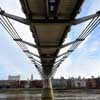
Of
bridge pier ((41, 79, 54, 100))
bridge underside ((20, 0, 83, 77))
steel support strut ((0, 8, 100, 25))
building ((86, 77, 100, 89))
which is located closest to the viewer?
bridge underside ((20, 0, 83, 77))

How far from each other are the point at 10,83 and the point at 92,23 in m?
82.1

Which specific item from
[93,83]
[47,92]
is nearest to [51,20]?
[47,92]

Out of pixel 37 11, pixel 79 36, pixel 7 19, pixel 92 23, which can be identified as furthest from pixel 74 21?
pixel 7 19

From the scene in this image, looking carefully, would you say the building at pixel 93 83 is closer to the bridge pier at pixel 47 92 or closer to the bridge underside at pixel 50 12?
the bridge pier at pixel 47 92

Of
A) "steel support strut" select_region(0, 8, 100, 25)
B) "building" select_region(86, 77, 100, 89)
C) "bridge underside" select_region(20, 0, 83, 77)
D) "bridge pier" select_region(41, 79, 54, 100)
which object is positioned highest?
"bridge underside" select_region(20, 0, 83, 77)

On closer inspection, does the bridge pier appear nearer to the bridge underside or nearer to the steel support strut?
the bridge underside

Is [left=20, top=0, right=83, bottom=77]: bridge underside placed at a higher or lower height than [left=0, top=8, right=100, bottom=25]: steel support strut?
higher

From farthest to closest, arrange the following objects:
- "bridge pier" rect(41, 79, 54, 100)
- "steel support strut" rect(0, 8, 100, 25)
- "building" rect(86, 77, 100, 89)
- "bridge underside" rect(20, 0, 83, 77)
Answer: "building" rect(86, 77, 100, 89), "bridge pier" rect(41, 79, 54, 100), "steel support strut" rect(0, 8, 100, 25), "bridge underside" rect(20, 0, 83, 77)

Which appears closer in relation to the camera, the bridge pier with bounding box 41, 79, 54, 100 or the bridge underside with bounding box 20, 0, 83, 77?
the bridge underside with bounding box 20, 0, 83, 77

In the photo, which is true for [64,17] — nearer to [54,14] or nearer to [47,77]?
[54,14]

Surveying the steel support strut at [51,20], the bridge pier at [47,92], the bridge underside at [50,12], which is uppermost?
the bridge underside at [50,12]

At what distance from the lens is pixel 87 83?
82438 millimetres

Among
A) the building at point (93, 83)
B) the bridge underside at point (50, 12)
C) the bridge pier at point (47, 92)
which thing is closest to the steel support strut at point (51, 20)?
the bridge underside at point (50, 12)

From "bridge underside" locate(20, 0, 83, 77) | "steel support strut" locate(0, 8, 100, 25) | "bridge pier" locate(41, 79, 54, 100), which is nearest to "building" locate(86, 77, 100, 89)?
"bridge pier" locate(41, 79, 54, 100)
